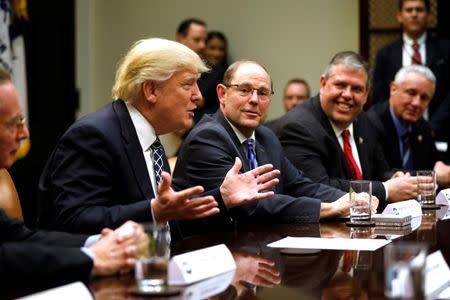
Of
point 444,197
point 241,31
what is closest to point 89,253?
point 444,197

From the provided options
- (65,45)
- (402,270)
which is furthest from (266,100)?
(65,45)

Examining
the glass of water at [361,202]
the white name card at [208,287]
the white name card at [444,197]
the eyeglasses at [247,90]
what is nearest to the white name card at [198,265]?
the white name card at [208,287]

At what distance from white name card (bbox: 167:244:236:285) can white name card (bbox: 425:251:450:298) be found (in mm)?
510

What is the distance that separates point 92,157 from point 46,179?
0.72ft

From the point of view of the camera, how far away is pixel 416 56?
6.77 metres

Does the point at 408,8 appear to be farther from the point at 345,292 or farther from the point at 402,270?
the point at 402,270

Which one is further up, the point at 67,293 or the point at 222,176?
the point at 67,293

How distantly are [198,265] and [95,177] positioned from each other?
886 millimetres

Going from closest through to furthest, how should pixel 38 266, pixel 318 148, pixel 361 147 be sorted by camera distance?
1. pixel 38 266
2. pixel 318 148
3. pixel 361 147

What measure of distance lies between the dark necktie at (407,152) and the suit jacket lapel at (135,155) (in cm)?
286

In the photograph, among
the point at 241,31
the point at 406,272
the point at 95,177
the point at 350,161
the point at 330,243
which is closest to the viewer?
the point at 406,272

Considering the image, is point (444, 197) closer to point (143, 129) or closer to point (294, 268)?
point (143, 129)

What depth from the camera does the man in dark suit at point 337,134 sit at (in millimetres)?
4301

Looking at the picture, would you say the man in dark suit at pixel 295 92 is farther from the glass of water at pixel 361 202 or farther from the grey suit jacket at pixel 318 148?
the glass of water at pixel 361 202
